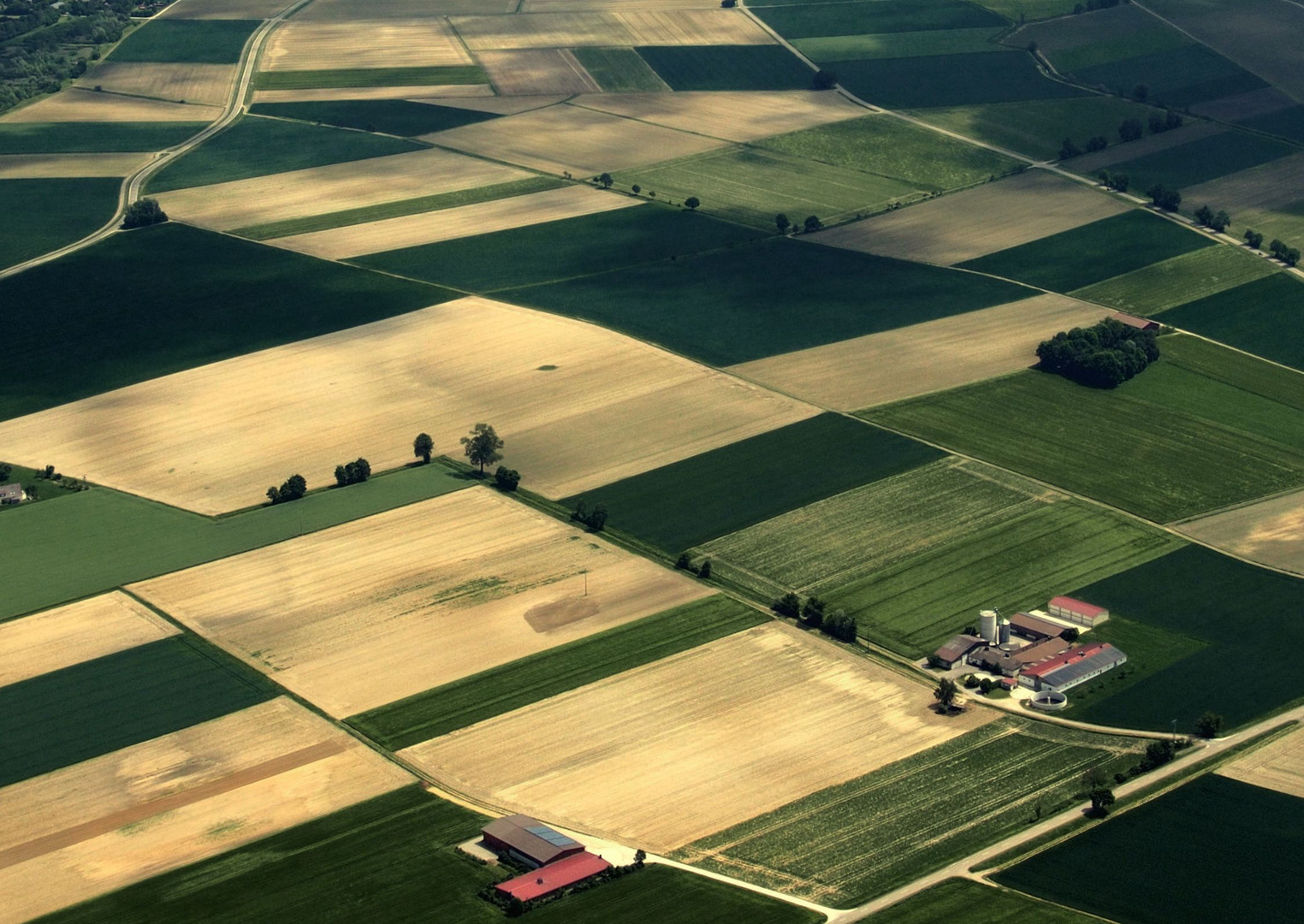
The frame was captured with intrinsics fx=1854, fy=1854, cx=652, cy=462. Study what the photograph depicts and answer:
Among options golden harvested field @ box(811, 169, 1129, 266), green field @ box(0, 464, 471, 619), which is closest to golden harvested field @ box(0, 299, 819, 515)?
green field @ box(0, 464, 471, 619)

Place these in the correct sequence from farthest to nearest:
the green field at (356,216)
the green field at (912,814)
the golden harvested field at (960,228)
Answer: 1. the green field at (356,216)
2. the golden harvested field at (960,228)
3. the green field at (912,814)

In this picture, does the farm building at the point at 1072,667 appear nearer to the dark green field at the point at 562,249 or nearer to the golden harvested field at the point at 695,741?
the golden harvested field at the point at 695,741

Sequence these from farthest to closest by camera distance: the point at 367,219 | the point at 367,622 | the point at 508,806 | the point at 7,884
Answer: the point at 367,219, the point at 367,622, the point at 508,806, the point at 7,884

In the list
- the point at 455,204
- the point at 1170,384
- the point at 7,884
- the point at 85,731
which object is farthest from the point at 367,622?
the point at 455,204

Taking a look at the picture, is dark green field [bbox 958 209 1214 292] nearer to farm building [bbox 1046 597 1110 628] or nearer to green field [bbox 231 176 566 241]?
green field [bbox 231 176 566 241]

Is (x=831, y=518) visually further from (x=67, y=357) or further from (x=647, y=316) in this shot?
(x=67, y=357)

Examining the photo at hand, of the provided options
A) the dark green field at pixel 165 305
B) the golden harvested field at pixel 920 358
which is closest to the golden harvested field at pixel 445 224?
the dark green field at pixel 165 305
